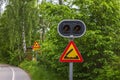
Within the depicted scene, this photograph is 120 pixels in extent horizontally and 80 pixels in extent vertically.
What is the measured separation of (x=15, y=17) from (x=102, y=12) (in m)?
32.1

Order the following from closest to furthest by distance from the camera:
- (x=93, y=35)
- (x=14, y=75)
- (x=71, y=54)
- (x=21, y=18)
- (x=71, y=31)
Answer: (x=71, y=31) < (x=71, y=54) < (x=93, y=35) < (x=14, y=75) < (x=21, y=18)

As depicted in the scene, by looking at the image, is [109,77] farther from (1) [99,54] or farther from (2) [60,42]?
(2) [60,42]

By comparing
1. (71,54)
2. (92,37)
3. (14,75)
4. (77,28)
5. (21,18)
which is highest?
(21,18)

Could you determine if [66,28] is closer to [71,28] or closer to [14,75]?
[71,28]

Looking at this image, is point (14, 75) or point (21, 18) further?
point (21, 18)

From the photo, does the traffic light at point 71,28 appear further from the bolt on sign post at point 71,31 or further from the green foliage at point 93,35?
the green foliage at point 93,35

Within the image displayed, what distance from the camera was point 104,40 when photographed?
17.2 m

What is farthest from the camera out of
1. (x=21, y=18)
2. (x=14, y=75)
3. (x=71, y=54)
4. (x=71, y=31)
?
(x=21, y=18)

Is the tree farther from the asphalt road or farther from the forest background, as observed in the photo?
the forest background

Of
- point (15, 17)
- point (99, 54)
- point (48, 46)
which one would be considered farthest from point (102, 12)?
point (15, 17)

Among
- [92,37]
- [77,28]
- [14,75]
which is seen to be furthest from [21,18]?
[77,28]

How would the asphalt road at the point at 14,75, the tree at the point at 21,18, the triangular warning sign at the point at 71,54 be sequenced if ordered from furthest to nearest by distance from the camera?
the tree at the point at 21,18 → the asphalt road at the point at 14,75 → the triangular warning sign at the point at 71,54

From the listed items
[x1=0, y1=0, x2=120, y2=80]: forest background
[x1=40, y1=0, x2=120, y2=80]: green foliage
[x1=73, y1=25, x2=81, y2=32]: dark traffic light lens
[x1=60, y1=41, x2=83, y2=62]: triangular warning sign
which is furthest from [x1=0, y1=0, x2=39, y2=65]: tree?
[x1=73, y1=25, x2=81, y2=32]: dark traffic light lens

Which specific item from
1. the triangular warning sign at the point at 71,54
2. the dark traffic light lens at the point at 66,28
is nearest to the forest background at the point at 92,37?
the triangular warning sign at the point at 71,54
